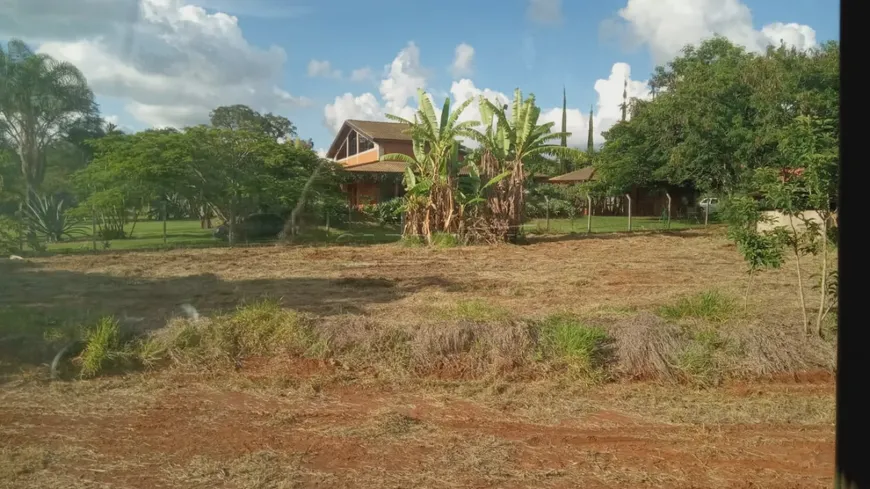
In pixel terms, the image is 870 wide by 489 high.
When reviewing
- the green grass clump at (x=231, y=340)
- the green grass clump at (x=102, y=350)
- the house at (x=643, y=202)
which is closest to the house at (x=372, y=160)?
the house at (x=643, y=202)

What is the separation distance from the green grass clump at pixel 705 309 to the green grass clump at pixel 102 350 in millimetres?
6176

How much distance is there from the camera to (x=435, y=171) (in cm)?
2120

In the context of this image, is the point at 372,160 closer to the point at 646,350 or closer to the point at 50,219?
the point at 50,219

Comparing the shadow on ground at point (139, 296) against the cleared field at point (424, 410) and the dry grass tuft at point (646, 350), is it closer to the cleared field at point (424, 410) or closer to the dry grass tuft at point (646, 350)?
the cleared field at point (424, 410)

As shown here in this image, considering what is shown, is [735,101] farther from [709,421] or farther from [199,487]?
[199,487]

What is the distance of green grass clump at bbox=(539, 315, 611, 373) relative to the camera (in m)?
6.74

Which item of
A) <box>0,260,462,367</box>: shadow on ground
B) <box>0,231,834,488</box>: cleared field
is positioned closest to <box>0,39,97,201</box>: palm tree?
<box>0,260,462,367</box>: shadow on ground

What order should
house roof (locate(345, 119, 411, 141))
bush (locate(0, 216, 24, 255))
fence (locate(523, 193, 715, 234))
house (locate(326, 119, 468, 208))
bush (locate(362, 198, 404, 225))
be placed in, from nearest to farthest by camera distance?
1. bush (locate(0, 216, 24, 255))
2. bush (locate(362, 198, 404, 225))
3. house (locate(326, 119, 468, 208))
4. fence (locate(523, 193, 715, 234))
5. house roof (locate(345, 119, 411, 141))

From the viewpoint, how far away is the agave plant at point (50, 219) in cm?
2086

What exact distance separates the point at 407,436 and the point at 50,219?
2025 cm

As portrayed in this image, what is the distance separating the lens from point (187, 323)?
24.3 ft

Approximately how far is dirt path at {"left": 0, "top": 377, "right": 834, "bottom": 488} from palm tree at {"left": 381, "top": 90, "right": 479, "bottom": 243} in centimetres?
1517

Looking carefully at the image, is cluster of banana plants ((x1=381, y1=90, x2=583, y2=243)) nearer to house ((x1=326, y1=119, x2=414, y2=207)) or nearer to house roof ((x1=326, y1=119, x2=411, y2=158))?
house ((x1=326, y1=119, x2=414, y2=207))

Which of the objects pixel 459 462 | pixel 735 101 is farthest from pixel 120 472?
pixel 735 101
